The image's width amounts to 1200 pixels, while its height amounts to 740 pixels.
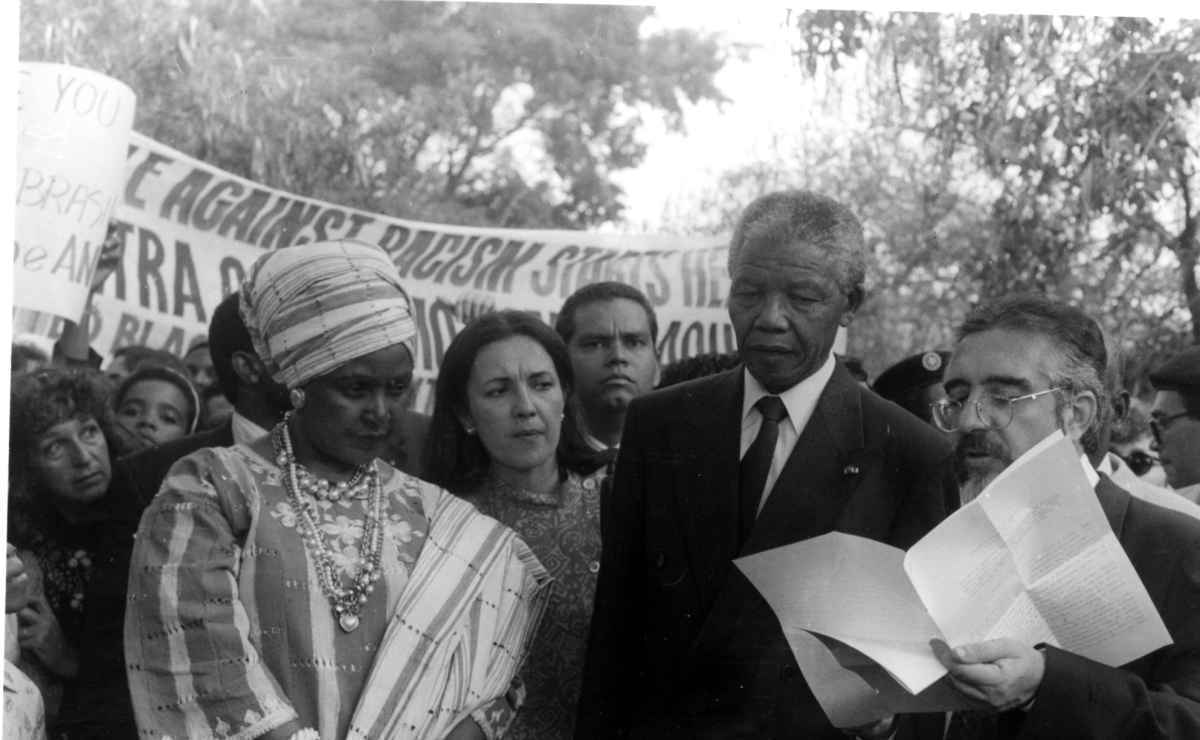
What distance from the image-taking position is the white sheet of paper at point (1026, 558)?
2.04 meters

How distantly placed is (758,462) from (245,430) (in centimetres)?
101

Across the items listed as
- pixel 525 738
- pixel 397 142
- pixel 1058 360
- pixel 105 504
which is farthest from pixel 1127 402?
pixel 105 504

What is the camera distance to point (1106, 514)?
2.24 m

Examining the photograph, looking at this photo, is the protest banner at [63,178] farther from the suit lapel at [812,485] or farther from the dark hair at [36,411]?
the suit lapel at [812,485]

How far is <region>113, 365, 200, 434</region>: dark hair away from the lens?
3727 millimetres

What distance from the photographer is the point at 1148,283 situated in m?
3.43

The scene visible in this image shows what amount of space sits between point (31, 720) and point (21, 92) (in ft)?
3.60

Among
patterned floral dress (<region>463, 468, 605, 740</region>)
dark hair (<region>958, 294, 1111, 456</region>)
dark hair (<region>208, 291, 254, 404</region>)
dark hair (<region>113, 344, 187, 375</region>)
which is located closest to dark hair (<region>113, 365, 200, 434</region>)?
dark hair (<region>113, 344, 187, 375</region>)

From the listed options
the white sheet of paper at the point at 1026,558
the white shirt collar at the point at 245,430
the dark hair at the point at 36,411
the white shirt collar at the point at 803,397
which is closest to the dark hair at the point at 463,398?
the white shirt collar at the point at 245,430

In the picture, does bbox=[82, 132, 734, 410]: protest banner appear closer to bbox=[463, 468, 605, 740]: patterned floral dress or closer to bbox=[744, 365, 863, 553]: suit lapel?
bbox=[463, 468, 605, 740]: patterned floral dress

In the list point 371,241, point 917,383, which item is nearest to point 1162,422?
point 917,383

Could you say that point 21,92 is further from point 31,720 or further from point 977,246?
point 977,246

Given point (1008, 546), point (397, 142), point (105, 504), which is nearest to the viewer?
point (1008, 546)

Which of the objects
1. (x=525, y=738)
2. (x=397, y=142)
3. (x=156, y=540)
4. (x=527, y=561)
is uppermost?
(x=397, y=142)
